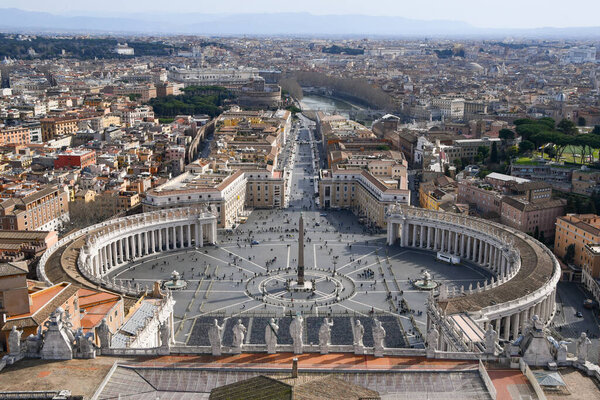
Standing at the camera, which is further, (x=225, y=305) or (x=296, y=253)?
(x=296, y=253)

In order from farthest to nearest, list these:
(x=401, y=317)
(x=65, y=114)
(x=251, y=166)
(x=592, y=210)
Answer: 1. (x=65, y=114)
2. (x=251, y=166)
3. (x=592, y=210)
4. (x=401, y=317)

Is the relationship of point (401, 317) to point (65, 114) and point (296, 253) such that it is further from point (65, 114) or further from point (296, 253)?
point (65, 114)

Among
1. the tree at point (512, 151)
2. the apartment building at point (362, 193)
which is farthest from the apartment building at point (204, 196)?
the tree at point (512, 151)

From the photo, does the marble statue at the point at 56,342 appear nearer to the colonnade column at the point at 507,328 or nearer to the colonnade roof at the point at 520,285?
the colonnade roof at the point at 520,285

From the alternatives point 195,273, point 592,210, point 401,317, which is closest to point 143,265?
point 195,273

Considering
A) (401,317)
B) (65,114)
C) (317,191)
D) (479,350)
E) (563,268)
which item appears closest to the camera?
(479,350)

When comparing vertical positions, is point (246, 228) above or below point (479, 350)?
below

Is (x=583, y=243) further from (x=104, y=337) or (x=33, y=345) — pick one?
(x=33, y=345)
